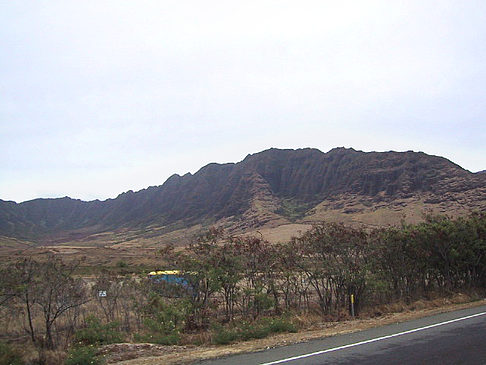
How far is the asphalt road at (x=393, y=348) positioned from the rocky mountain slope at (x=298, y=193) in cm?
6934

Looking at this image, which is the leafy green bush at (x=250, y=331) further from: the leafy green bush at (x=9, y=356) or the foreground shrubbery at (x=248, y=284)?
the leafy green bush at (x=9, y=356)

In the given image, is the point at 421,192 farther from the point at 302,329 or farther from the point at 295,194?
the point at 302,329

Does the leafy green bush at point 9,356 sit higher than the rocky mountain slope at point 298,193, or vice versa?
the rocky mountain slope at point 298,193

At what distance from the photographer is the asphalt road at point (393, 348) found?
26.5 ft

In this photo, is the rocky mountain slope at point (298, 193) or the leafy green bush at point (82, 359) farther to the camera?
the rocky mountain slope at point (298, 193)

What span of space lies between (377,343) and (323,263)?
764 cm

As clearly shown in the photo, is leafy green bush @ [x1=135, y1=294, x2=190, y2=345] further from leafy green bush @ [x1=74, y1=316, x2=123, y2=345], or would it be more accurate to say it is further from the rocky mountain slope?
the rocky mountain slope

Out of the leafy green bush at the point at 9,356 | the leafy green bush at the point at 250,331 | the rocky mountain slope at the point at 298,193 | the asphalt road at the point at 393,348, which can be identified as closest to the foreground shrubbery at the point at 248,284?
the leafy green bush at the point at 250,331

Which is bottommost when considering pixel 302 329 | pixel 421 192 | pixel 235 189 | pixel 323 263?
pixel 302 329

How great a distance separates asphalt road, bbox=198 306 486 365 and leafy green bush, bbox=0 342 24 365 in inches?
156

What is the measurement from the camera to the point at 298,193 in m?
146

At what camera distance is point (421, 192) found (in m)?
107

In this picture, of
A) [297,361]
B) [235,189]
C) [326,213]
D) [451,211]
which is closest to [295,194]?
[235,189]

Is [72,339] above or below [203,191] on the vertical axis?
below
